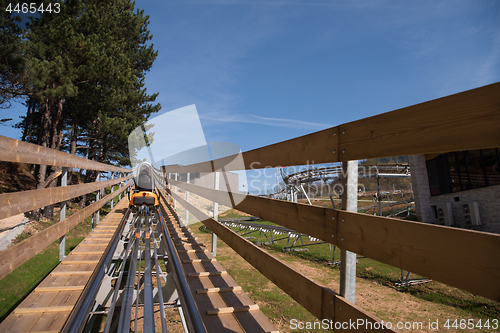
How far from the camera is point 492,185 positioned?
42.1ft

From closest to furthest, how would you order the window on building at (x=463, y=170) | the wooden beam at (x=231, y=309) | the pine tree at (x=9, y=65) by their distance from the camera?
the wooden beam at (x=231, y=309), the pine tree at (x=9, y=65), the window on building at (x=463, y=170)

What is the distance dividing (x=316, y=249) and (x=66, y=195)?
9614 mm

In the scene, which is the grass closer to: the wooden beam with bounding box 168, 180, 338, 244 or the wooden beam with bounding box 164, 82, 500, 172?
the wooden beam with bounding box 168, 180, 338, 244

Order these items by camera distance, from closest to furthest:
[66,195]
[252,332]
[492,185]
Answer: [252,332], [66,195], [492,185]

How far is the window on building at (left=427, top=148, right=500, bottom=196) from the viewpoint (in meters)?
12.8

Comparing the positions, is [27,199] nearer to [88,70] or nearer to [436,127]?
[436,127]

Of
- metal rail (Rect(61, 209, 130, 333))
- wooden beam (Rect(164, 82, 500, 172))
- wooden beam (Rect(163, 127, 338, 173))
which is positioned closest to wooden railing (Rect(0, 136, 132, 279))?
metal rail (Rect(61, 209, 130, 333))

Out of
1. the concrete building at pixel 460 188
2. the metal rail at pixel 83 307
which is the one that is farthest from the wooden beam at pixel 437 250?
the concrete building at pixel 460 188

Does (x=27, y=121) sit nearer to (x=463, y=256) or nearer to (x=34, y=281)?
(x=34, y=281)

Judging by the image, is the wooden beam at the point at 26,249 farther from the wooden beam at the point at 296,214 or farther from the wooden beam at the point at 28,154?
the wooden beam at the point at 296,214

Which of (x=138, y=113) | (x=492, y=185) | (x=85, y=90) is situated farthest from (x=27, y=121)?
(x=492, y=185)

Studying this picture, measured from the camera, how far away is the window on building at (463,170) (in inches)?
503

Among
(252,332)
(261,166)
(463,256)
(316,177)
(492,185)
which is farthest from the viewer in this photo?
(316,177)

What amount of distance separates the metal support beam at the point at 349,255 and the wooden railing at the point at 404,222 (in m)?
0.08
